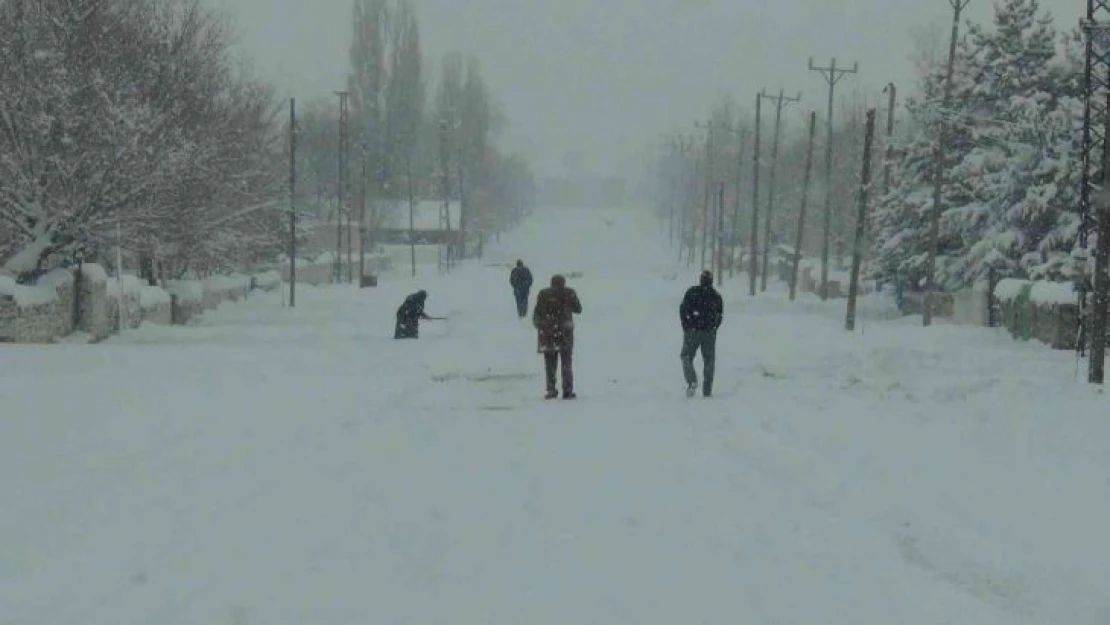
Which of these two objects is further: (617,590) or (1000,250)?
(1000,250)

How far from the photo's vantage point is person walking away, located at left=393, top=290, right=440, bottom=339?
75.0 ft

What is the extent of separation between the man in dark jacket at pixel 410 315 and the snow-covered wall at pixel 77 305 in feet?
20.3

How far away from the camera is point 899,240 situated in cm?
3572

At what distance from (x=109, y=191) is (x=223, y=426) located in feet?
46.4

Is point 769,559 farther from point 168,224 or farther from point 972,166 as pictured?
point 972,166

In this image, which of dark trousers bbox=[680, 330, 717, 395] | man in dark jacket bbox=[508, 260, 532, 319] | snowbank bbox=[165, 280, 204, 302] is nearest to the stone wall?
snowbank bbox=[165, 280, 204, 302]

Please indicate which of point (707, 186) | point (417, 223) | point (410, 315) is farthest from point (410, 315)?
point (417, 223)

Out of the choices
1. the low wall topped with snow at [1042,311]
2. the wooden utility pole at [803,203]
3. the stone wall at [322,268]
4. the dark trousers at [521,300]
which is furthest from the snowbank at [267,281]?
the low wall topped with snow at [1042,311]

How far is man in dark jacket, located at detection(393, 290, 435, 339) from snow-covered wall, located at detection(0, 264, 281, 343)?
6.18m

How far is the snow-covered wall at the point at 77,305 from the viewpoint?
66.7 feet

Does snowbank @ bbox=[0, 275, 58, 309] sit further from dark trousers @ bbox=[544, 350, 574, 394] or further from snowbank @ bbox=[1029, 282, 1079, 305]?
snowbank @ bbox=[1029, 282, 1079, 305]

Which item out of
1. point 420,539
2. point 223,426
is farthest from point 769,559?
point 223,426

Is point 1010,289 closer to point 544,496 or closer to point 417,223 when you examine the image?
point 544,496

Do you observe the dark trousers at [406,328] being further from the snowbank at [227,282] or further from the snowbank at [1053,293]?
the snowbank at [227,282]
